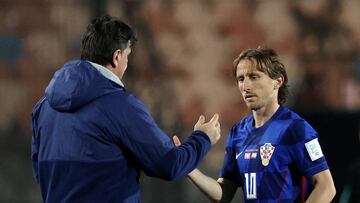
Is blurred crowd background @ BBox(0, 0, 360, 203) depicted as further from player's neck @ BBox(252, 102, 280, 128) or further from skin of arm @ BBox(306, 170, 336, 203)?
skin of arm @ BBox(306, 170, 336, 203)

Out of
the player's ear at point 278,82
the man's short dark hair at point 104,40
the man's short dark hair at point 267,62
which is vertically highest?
the man's short dark hair at point 104,40

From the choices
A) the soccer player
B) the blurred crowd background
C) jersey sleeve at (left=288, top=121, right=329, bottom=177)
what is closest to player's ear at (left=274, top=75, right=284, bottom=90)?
the soccer player

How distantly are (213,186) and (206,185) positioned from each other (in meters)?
0.04

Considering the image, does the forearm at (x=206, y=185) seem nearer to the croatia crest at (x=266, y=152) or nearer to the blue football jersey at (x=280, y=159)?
the blue football jersey at (x=280, y=159)

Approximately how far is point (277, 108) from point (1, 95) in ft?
13.6

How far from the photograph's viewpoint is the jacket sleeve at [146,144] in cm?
306

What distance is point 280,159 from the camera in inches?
139

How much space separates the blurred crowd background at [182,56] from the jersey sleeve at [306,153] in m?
3.46

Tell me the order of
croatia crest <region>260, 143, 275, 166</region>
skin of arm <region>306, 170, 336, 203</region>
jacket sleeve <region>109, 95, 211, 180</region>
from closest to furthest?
jacket sleeve <region>109, 95, 211, 180</region>, skin of arm <region>306, 170, 336, 203</region>, croatia crest <region>260, 143, 275, 166</region>

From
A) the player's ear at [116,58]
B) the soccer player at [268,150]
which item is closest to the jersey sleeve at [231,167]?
the soccer player at [268,150]

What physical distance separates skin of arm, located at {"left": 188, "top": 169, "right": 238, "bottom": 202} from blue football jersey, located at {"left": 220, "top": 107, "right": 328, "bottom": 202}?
Result: 7.1 inches

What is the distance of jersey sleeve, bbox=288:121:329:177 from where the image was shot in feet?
11.5

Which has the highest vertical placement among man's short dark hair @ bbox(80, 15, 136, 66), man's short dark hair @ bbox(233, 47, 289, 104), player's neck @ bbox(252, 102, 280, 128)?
man's short dark hair @ bbox(80, 15, 136, 66)

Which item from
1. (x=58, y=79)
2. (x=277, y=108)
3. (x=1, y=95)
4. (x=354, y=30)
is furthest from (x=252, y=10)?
(x=58, y=79)
